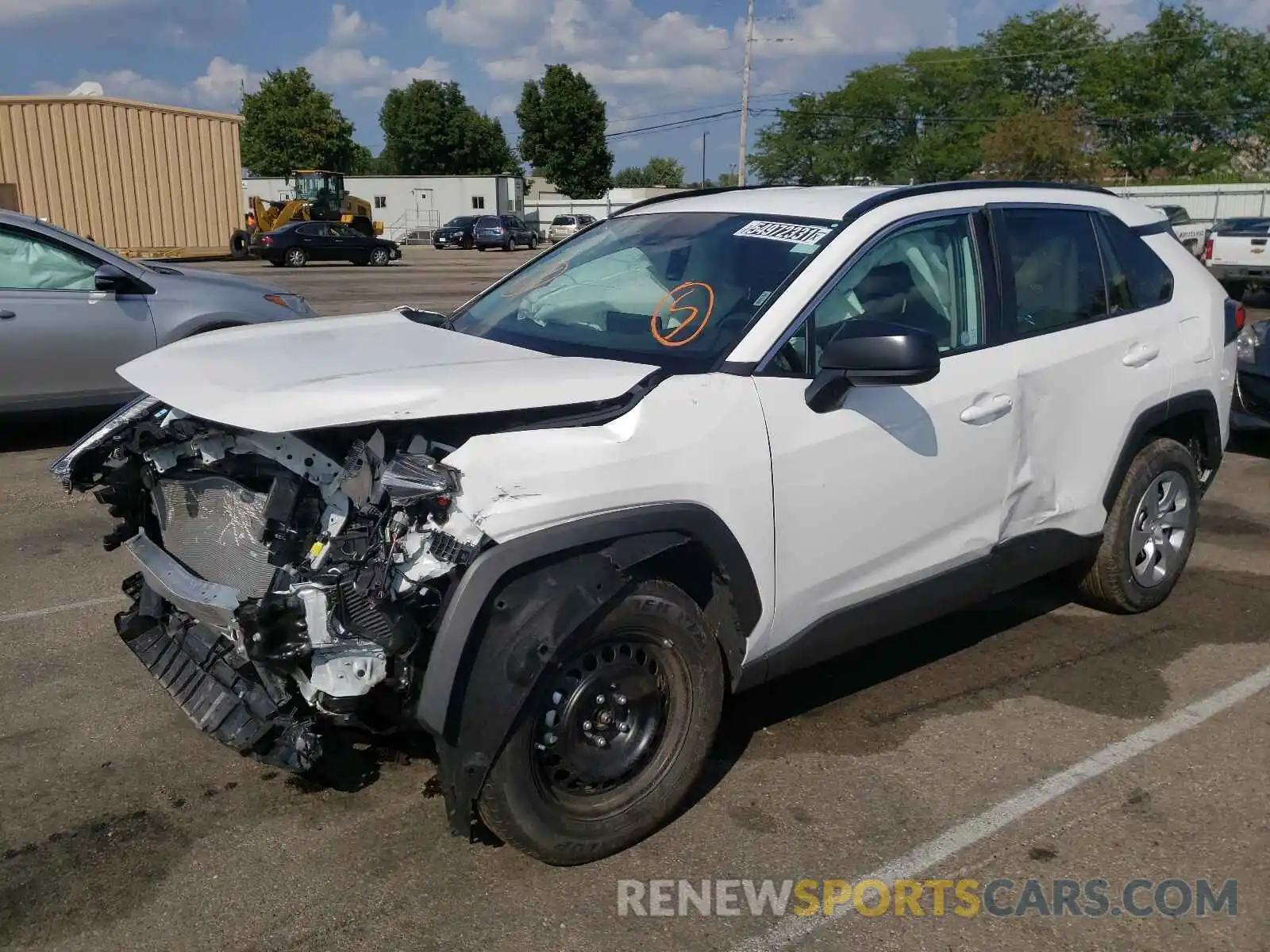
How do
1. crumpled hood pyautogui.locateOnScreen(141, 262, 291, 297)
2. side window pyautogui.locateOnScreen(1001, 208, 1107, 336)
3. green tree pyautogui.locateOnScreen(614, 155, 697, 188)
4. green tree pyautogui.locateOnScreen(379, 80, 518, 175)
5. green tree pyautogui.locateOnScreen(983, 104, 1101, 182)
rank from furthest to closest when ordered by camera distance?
green tree pyautogui.locateOnScreen(614, 155, 697, 188) → green tree pyautogui.locateOnScreen(379, 80, 518, 175) → green tree pyautogui.locateOnScreen(983, 104, 1101, 182) → crumpled hood pyautogui.locateOnScreen(141, 262, 291, 297) → side window pyautogui.locateOnScreen(1001, 208, 1107, 336)

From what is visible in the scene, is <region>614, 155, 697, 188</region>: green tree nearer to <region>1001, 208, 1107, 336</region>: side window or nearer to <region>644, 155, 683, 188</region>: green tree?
<region>644, 155, 683, 188</region>: green tree

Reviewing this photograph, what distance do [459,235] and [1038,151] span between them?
90.5 feet

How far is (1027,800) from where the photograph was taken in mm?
3547

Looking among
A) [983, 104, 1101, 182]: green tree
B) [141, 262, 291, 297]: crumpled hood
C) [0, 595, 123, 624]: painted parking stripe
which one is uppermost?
[983, 104, 1101, 182]: green tree

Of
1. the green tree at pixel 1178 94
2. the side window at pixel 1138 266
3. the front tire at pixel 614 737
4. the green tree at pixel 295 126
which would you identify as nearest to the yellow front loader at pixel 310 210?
the green tree at pixel 295 126

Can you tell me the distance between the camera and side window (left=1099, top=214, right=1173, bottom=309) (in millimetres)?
4809

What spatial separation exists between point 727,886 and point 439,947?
796 millimetres

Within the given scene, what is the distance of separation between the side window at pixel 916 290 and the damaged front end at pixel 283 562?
1.34 m

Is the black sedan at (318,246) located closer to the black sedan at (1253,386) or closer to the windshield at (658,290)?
the black sedan at (1253,386)

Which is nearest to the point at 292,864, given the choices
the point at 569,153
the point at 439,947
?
the point at 439,947

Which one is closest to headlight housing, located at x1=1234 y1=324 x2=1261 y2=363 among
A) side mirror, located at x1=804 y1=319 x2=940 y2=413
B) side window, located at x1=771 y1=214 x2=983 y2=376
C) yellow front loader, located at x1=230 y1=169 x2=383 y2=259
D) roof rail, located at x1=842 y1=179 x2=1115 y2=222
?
roof rail, located at x1=842 y1=179 x2=1115 y2=222

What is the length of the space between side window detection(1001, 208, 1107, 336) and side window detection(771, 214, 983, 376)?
212 mm

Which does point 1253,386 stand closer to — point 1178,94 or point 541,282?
point 541,282

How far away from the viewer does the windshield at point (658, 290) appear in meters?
3.55
